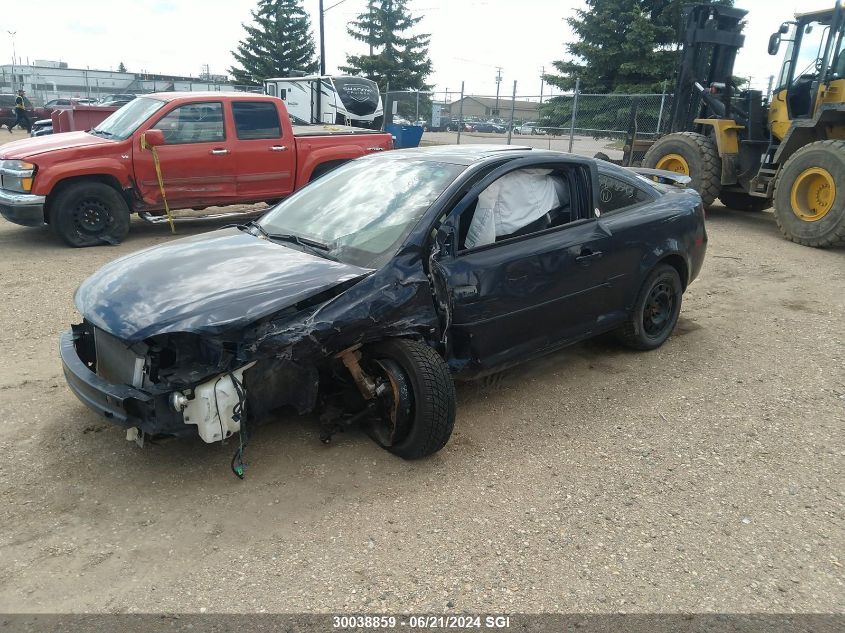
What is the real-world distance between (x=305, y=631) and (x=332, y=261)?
75.0 inches

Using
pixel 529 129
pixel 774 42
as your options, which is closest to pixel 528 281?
pixel 774 42

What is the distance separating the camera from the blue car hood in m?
2.99

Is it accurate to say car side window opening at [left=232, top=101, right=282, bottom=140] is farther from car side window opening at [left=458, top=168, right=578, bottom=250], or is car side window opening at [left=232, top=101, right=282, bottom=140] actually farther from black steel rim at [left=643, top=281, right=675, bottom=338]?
black steel rim at [left=643, top=281, right=675, bottom=338]

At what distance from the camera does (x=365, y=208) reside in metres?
3.95

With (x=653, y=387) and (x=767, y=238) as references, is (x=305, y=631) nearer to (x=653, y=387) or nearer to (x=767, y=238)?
(x=653, y=387)

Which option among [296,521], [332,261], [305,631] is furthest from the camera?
[332,261]

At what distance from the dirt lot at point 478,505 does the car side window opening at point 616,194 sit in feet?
4.01

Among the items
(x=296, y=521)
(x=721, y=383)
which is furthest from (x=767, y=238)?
(x=296, y=521)

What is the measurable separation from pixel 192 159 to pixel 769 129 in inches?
354

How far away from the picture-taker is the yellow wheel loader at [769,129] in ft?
29.6

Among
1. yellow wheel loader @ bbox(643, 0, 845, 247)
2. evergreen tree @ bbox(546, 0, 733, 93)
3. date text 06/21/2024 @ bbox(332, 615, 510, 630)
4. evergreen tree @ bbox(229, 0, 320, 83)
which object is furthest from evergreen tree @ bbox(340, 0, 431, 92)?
date text 06/21/2024 @ bbox(332, 615, 510, 630)

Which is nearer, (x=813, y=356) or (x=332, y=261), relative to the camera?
(x=332, y=261)

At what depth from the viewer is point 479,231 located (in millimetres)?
3848

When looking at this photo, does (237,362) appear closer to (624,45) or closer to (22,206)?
(22,206)
